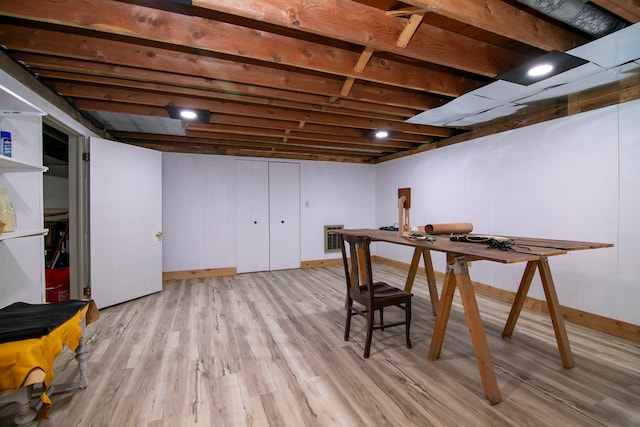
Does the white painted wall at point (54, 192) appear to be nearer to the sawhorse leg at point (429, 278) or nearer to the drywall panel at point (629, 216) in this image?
the sawhorse leg at point (429, 278)

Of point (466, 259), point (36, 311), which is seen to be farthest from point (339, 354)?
point (36, 311)

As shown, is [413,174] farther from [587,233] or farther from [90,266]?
[90,266]

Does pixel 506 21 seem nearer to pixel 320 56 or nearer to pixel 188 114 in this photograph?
pixel 320 56

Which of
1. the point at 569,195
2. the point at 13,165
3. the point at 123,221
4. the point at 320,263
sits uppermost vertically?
the point at 13,165

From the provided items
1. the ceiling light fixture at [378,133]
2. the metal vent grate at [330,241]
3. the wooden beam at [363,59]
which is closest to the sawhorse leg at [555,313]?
the wooden beam at [363,59]

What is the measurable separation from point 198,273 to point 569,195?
522cm

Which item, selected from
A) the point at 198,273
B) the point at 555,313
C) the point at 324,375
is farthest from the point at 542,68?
the point at 198,273

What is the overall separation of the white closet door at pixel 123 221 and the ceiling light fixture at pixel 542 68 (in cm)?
420

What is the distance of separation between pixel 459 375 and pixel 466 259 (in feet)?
2.79

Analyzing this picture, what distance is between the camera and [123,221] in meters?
3.45

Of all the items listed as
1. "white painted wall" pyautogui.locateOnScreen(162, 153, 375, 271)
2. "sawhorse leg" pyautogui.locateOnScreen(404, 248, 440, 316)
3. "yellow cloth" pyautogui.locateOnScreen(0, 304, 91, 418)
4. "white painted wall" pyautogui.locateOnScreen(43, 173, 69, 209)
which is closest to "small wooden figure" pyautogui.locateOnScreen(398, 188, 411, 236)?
"sawhorse leg" pyautogui.locateOnScreen(404, 248, 440, 316)

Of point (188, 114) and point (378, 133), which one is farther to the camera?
point (378, 133)

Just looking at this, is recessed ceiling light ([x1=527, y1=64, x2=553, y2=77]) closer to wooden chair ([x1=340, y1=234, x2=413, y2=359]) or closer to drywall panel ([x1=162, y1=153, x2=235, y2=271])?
wooden chair ([x1=340, y1=234, x2=413, y2=359])

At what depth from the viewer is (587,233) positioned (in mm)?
2721
